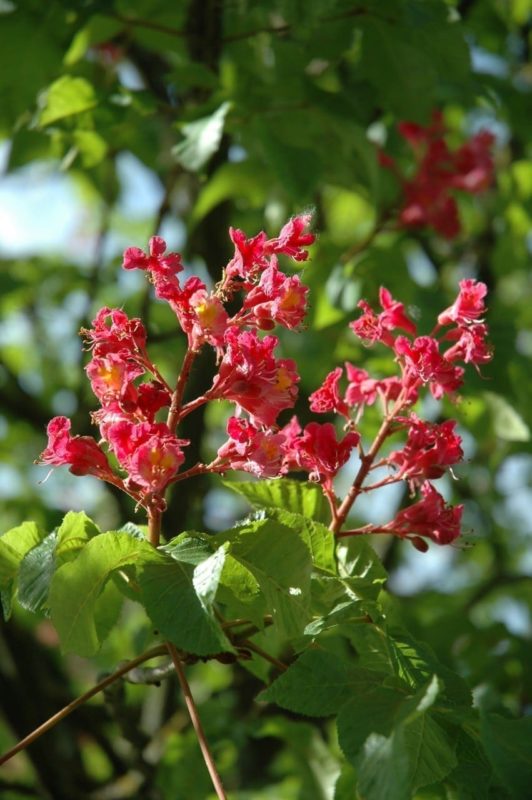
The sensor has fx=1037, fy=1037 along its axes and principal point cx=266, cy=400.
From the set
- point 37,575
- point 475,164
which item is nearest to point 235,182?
point 475,164

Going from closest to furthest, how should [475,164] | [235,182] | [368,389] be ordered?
[368,389] → [235,182] → [475,164]

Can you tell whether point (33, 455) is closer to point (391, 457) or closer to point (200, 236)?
point (200, 236)

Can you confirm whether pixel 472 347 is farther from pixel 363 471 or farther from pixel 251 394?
pixel 251 394

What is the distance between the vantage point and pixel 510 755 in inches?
56.1

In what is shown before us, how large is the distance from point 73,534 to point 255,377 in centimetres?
38

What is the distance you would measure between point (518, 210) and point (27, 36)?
6.39 feet

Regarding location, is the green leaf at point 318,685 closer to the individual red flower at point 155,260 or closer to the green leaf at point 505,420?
the individual red flower at point 155,260

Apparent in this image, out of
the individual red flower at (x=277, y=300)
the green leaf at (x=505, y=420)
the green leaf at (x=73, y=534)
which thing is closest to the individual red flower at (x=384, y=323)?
the individual red flower at (x=277, y=300)

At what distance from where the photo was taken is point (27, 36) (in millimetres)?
3074

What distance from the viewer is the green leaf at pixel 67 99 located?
2.85 m

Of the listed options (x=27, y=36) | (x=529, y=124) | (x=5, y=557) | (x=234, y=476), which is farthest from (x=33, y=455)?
(x=5, y=557)

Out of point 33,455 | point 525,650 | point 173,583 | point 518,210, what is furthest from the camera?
point 33,455

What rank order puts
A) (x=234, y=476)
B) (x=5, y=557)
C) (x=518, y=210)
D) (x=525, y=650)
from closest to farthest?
(x=5, y=557) → (x=525, y=650) → (x=518, y=210) → (x=234, y=476)

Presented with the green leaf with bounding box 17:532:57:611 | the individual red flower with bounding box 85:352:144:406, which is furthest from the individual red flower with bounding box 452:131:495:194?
the green leaf with bounding box 17:532:57:611
